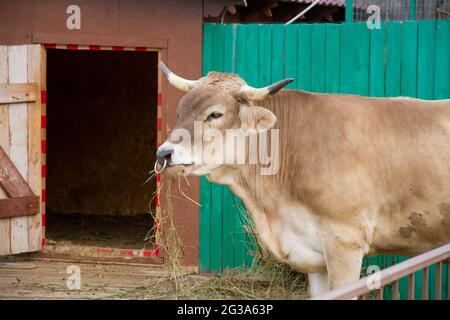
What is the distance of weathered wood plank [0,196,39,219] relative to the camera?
9508mm

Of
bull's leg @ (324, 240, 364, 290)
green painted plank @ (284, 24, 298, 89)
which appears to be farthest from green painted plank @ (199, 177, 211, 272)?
bull's leg @ (324, 240, 364, 290)

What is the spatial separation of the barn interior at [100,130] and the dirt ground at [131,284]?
3.43 m

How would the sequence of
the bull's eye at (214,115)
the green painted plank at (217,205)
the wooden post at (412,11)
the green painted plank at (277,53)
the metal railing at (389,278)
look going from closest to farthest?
the metal railing at (389,278) < the bull's eye at (214,115) < the green painted plank at (277,53) < the green painted plank at (217,205) < the wooden post at (412,11)

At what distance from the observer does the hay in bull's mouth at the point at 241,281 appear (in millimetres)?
8188

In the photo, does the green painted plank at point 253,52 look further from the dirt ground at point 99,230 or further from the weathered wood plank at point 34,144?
the weathered wood plank at point 34,144

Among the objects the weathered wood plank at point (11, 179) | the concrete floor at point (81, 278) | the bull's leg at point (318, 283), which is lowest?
the concrete floor at point (81, 278)

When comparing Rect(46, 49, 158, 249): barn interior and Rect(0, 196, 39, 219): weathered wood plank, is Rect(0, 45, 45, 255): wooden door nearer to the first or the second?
Rect(0, 196, 39, 219): weathered wood plank

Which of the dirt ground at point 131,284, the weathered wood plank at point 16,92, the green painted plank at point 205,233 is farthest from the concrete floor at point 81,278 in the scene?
the weathered wood plank at point 16,92

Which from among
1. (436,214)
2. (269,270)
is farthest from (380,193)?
(269,270)

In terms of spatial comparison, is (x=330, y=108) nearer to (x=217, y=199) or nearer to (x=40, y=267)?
(x=217, y=199)

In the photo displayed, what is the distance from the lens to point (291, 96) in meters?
6.92

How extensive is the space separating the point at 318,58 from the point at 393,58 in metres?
0.76

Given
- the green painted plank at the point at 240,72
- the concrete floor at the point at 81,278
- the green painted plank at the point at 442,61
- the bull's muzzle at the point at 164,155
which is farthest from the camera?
the green painted plank at the point at 240,72

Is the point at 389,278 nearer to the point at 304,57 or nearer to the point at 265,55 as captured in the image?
the point at 304,57
